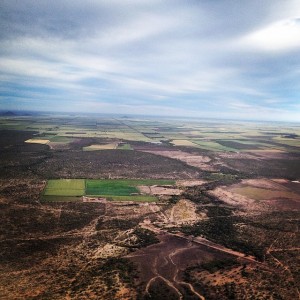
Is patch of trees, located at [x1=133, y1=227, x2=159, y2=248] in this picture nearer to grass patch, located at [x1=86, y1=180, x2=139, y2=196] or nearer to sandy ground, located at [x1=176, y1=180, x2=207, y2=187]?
grass patch, located at [x1=86, y1=180, x2=139, y2=196]

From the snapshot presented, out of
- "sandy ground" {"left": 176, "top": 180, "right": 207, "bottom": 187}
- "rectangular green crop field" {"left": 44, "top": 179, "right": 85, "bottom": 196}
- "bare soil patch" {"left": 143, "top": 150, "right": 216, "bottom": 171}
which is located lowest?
"rectangular green crop field" {"left": 44, "top": 179, "right": 85, "bottom": 196}

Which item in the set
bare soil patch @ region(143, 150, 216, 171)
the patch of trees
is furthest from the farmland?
bare soil patch @ region(143, 150, 216, 171)

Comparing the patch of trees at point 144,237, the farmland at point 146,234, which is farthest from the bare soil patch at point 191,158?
the patch of trees at point 144,237

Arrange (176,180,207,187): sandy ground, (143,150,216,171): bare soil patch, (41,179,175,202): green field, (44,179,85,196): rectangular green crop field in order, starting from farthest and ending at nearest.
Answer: (143,150,216,171): bare soil patch → (176,180,207,187): sandy ground → (44,179,85,196): rectangular green crop field → (41,179,175,202): green field

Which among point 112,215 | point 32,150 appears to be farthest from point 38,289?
point 32,150

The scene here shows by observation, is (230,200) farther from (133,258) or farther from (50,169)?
(50,169)

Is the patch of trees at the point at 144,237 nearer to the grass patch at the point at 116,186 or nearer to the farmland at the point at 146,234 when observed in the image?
the farmland at the point at 146,234

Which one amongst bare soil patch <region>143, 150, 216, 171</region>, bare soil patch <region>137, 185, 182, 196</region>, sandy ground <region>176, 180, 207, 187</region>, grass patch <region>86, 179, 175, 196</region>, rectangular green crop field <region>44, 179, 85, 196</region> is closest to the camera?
rectangular green crop field <region>44, 179, 85, 196</region>

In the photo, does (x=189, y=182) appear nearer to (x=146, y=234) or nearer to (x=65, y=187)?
(x=65, y=187)
